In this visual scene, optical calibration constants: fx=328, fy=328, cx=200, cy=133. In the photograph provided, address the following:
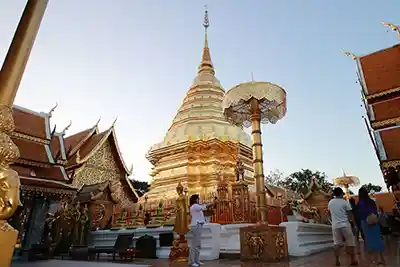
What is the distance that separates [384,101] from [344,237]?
6.22 metres

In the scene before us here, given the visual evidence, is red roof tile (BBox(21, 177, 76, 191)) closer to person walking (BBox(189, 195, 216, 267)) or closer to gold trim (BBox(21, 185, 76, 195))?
gold trim (BBox(21, 185, 76, 195))

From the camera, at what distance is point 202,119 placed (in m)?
14.5

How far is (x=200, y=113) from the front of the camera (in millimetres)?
14812

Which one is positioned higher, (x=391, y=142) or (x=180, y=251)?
(x=391, y=142)

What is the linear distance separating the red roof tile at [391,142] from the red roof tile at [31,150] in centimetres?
944

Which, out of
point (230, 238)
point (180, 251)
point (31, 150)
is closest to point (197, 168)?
point (31, 150)

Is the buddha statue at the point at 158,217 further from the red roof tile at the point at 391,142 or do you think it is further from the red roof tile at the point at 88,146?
the red roof tile at the point at 391,142

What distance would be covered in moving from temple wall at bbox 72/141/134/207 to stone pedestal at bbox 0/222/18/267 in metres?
13.5

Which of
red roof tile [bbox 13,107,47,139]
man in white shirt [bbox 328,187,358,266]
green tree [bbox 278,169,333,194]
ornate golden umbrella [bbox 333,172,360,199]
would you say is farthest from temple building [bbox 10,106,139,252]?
green tree [bbox 278,169,333,194]

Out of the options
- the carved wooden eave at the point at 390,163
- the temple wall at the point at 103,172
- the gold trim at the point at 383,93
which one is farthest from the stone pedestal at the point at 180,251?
the temple wall at the point at 103,172

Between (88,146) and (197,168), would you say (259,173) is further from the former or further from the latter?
(88,146)

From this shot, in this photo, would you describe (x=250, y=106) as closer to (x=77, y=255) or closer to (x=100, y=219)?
(x=77, y=255)

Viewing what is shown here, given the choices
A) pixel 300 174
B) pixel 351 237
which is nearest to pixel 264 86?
pixel 351 237

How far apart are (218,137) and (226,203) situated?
5896 millimetres
